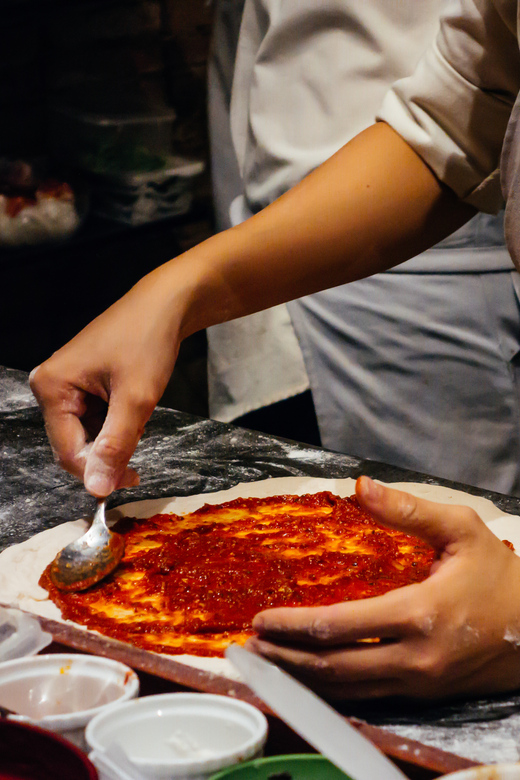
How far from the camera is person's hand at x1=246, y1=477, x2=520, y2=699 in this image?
2.73 feet

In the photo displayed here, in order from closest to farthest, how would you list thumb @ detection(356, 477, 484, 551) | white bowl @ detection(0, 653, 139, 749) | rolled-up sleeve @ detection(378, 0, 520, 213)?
white bowl @ detection(0, 653, 139, 749) < thumb @ detection(356, 477, 484, 551) < rolled-up sleeve @ detection(378, 0, 520, 213)

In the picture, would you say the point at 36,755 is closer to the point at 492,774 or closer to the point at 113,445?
the point at 492,774

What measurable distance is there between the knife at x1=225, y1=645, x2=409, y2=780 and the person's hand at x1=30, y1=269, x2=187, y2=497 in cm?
65

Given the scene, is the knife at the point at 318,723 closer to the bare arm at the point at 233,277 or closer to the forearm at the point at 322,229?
the bare arm at the point at 233,277

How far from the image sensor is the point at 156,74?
3619 mm

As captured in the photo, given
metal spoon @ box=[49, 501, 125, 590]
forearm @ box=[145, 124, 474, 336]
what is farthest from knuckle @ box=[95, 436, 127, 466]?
forearm @ box=[145, 124, 474, 336]

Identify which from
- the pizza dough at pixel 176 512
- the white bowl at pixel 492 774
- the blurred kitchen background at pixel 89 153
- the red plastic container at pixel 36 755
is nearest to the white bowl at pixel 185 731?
the red plastic container at pixel 36 755

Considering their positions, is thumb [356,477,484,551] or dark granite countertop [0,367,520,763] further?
dark granite countertop [0,367,520,763]

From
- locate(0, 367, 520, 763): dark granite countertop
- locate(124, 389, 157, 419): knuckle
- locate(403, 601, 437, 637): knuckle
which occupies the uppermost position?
locate(124, 389, 157, 419): knuckle

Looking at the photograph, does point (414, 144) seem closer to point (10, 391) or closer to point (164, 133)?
point (10, 391)

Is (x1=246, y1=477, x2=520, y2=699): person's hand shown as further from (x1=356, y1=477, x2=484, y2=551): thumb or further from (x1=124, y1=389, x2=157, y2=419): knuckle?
(x1=124, y1=389, x2=157, y2=419): knuckle

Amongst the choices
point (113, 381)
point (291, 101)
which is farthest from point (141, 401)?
point (291, 101)

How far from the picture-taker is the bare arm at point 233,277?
4.18 feet

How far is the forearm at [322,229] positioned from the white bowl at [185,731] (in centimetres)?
84
